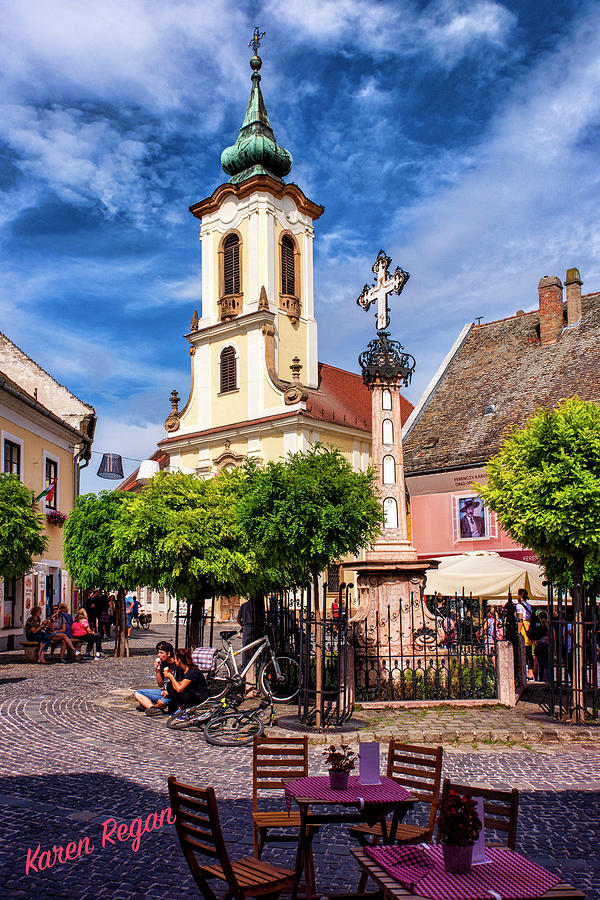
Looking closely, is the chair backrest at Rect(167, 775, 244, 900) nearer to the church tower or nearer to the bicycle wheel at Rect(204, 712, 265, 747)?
the bicycle wheel at Rect(204, 712, 265, 747)

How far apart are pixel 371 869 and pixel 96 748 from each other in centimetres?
632

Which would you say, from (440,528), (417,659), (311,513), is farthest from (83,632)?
(440,528)

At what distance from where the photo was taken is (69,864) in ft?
18.6

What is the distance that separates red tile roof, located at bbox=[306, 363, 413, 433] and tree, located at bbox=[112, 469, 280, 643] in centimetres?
2359

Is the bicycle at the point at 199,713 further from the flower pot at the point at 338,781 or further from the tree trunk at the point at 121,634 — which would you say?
the tree trunk at the point at 121,634

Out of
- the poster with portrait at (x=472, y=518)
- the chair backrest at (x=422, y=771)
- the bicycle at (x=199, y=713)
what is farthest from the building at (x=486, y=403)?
the chair backrest at (x=422, y=771)

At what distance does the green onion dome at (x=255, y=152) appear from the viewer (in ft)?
139

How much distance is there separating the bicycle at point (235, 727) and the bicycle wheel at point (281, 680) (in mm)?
1185

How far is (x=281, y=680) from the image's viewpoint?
41.0 feet

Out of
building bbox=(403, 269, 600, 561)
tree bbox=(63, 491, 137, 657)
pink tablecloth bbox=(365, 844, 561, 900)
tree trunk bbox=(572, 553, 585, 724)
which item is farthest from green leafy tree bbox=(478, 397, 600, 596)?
building bbox=(403, 269, 600, 561)

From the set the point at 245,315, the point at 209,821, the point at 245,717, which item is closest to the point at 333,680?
the point at 245,717

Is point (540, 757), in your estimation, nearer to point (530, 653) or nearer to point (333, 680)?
point (333, 680)

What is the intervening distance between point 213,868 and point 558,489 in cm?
808

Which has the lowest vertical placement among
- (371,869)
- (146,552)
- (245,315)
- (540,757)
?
(540,757)
